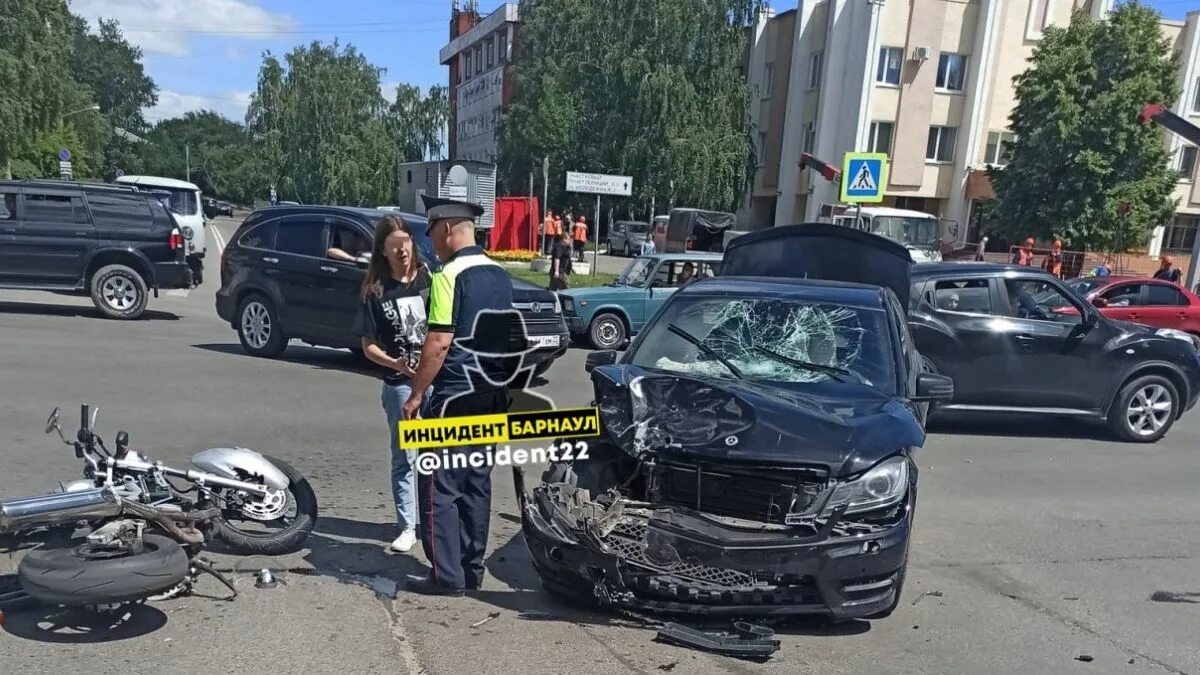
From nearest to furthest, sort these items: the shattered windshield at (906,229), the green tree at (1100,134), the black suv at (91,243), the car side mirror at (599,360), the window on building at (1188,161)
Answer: the car side mirror at (599,360), the black suv at (91,243), the shattered windshield at (906,229), the green tree at (1100,134), the window on building at (1188,161)

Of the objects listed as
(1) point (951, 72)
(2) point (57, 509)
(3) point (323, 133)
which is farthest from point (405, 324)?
(3) point (323, 133)

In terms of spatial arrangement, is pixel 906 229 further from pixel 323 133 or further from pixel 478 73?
pixel 478 73

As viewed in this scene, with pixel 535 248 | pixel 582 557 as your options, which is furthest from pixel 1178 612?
pixel 535 248

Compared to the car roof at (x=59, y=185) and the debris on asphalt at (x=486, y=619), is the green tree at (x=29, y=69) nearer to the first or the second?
the car roof at (x=59, y=185)

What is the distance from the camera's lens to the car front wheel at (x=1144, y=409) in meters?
8.56

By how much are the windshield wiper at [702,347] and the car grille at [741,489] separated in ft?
3.30

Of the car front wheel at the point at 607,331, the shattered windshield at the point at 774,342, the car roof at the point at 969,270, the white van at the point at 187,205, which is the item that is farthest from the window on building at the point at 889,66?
the shattered windshield at the point at 774,342

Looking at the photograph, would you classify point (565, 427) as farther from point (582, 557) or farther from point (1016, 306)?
point (1016, 306)

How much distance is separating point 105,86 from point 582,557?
12800 cm

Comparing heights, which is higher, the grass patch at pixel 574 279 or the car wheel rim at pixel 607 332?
the car wheel rim at pixel 607 332

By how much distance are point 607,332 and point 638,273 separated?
1.23 metres

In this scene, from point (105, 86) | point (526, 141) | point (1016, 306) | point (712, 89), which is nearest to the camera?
point (1016, 306)

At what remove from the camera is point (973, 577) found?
4824 millimetres

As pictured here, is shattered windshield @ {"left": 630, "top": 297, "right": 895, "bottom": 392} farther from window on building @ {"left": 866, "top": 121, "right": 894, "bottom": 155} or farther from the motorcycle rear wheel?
window on building @ {"left": 866, "top": 121, "right": 894, "bottom": 155}
